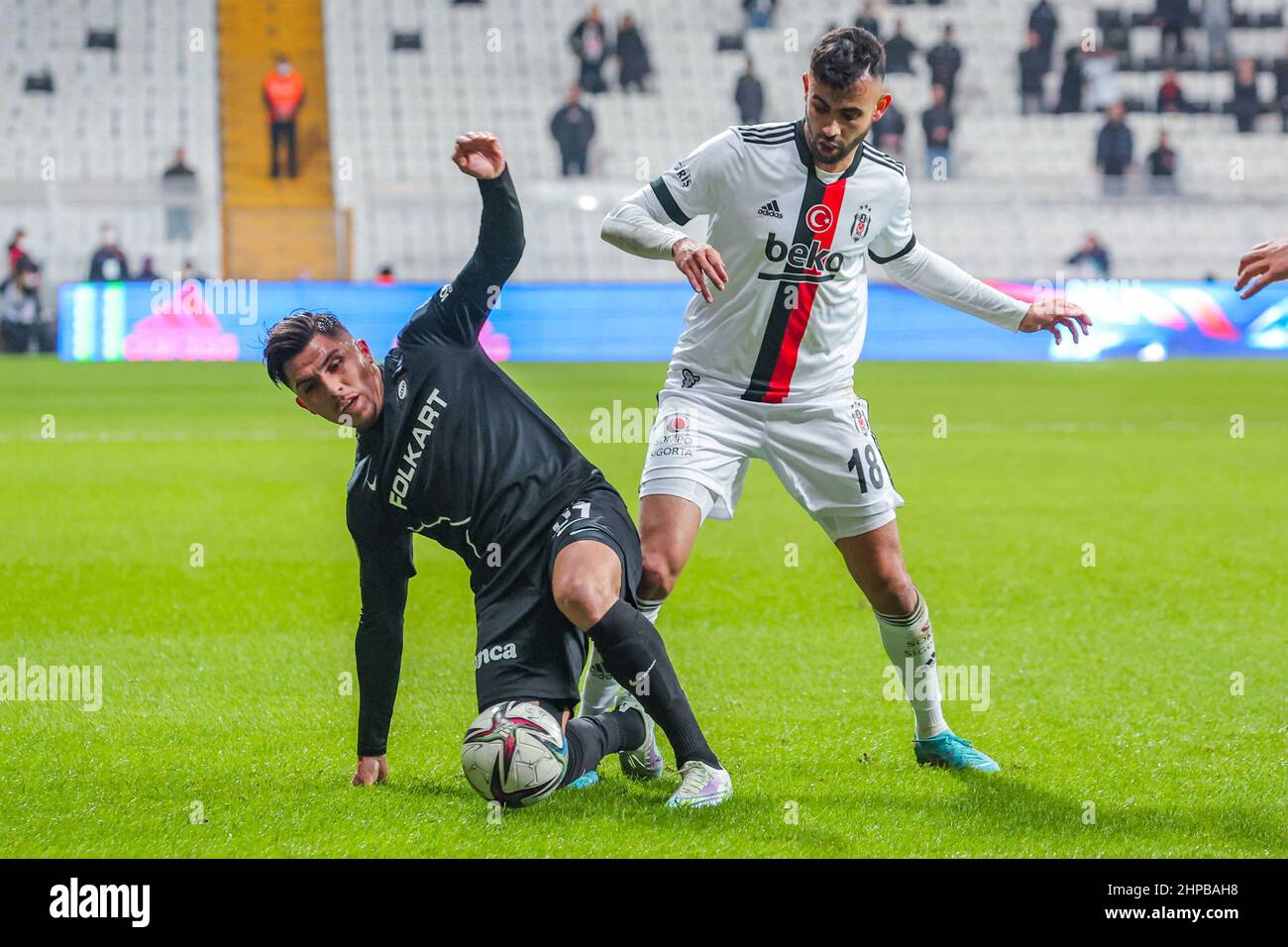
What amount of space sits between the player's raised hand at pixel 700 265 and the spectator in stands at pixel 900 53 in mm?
27605

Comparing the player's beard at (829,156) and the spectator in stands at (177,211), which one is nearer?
the player's beard at (829,156)

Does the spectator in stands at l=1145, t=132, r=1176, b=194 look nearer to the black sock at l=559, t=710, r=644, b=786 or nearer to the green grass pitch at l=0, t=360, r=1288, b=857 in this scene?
the green grass pitch at l=0, t=360, r=1288, b=857

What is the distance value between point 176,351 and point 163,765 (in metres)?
18.0

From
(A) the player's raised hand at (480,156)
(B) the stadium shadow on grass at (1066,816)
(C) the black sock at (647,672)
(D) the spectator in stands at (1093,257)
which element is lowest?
(B) the stadium shadow on grass at (1066,816)

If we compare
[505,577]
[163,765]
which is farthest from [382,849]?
[163,765]

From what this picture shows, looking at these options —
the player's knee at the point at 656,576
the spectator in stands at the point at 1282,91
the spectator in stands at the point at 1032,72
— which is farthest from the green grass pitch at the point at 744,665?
the spectator in stands at the point at 1282,91

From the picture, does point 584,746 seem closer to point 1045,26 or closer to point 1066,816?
point 1066,816

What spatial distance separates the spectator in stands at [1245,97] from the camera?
3084 centimetres

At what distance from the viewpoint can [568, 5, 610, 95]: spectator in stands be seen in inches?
1247

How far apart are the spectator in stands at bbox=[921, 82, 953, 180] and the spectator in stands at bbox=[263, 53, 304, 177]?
11798 millimetres

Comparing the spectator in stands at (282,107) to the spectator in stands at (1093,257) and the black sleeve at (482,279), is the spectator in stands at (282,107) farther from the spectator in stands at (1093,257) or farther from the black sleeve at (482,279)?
the black sleeve at (482,279)

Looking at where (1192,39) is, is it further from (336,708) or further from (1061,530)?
(336,708)

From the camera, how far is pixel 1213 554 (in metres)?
9.09
